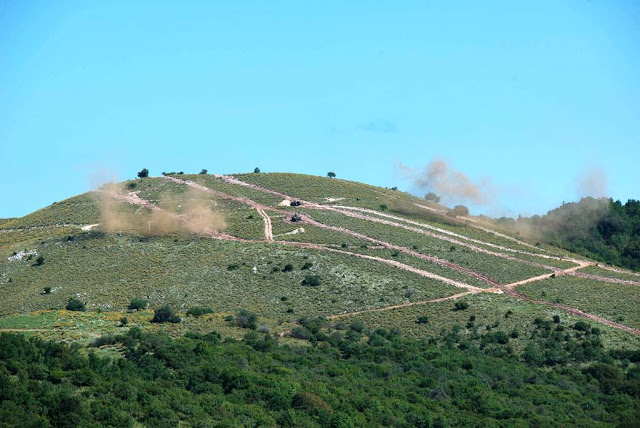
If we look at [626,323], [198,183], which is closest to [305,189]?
[198,183]

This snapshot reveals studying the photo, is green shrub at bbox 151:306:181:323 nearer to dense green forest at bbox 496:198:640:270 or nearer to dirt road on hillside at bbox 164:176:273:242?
dirt road on hillside at bbox 164:176:273:242

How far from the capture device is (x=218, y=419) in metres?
51.9

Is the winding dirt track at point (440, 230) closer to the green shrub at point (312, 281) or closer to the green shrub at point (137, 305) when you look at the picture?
the green shrub at point (312, 281)

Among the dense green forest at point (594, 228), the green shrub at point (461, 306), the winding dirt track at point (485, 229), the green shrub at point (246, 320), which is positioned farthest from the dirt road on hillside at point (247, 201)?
the dense green forest at point (594, 228)

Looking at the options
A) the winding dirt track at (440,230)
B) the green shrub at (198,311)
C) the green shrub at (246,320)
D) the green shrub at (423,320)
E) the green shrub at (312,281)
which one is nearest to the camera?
the green shrub at (246,320)

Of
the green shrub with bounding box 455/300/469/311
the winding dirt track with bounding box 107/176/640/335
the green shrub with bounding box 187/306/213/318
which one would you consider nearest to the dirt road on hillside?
the winding dirt track with bounding box 107/176/640/335

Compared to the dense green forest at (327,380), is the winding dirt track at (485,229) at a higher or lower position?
higher

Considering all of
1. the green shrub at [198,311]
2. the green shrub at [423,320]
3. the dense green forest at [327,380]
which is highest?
the green shrub at [423,320]

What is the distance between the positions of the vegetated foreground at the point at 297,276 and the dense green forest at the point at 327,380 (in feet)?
1.11

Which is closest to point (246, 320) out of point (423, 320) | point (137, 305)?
point (137, 305)

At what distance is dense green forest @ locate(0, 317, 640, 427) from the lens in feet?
167

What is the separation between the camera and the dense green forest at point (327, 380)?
50.8m

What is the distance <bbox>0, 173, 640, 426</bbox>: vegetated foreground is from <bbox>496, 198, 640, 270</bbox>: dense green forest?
476 inches

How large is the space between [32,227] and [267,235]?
110ft
